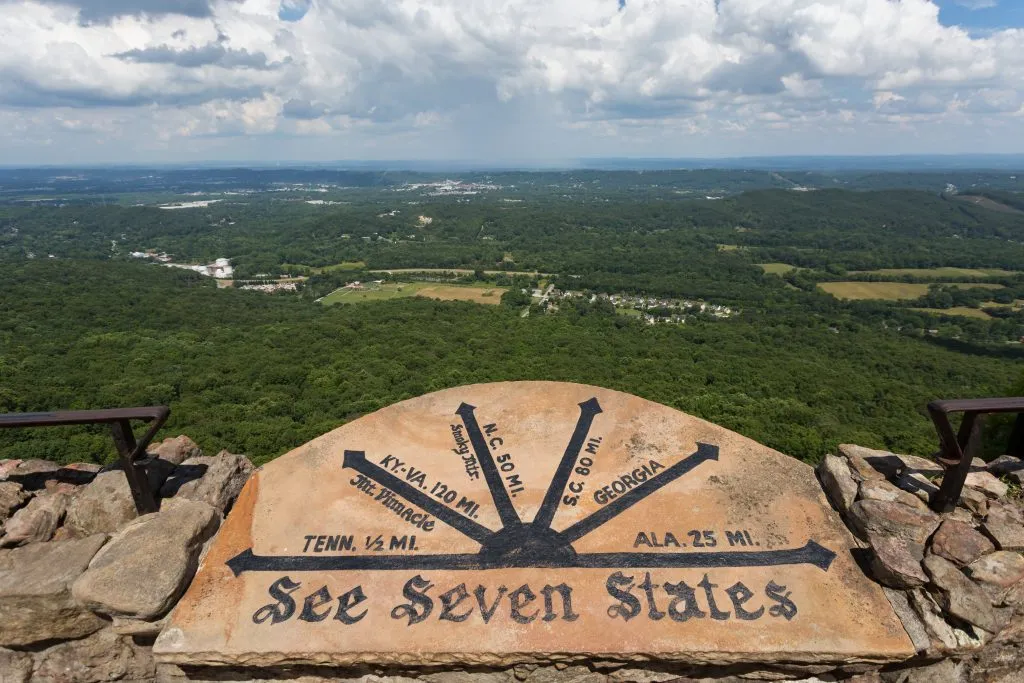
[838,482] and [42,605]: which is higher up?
[838,482]

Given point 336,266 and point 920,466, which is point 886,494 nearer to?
point 920,466

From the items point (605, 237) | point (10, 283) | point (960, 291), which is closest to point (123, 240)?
point (10, 283)

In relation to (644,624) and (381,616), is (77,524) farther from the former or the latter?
(644,624)

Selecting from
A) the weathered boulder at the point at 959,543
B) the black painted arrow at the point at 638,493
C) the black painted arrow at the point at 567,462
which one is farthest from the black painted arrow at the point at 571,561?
the weathered boulder at the point at 959,543

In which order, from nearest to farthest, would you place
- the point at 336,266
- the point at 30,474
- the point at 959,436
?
the point at 959,436
the point at 30,474
the point at 336,266

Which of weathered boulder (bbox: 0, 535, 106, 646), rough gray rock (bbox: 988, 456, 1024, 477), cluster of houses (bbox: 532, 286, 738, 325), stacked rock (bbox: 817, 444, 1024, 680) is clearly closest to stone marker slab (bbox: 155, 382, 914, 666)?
stacked rock (bbox: 817, 444, 1024, 680)

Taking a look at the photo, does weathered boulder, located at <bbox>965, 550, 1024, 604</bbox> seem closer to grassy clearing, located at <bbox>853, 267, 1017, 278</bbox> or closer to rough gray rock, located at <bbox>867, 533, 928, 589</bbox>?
rough gray rock, located at <bbox>867, 533, 928, 589</bbox>

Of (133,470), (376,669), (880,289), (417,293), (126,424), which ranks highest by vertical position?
(126,424)

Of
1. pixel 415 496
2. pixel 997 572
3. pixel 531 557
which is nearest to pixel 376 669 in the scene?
pixel 531 557
